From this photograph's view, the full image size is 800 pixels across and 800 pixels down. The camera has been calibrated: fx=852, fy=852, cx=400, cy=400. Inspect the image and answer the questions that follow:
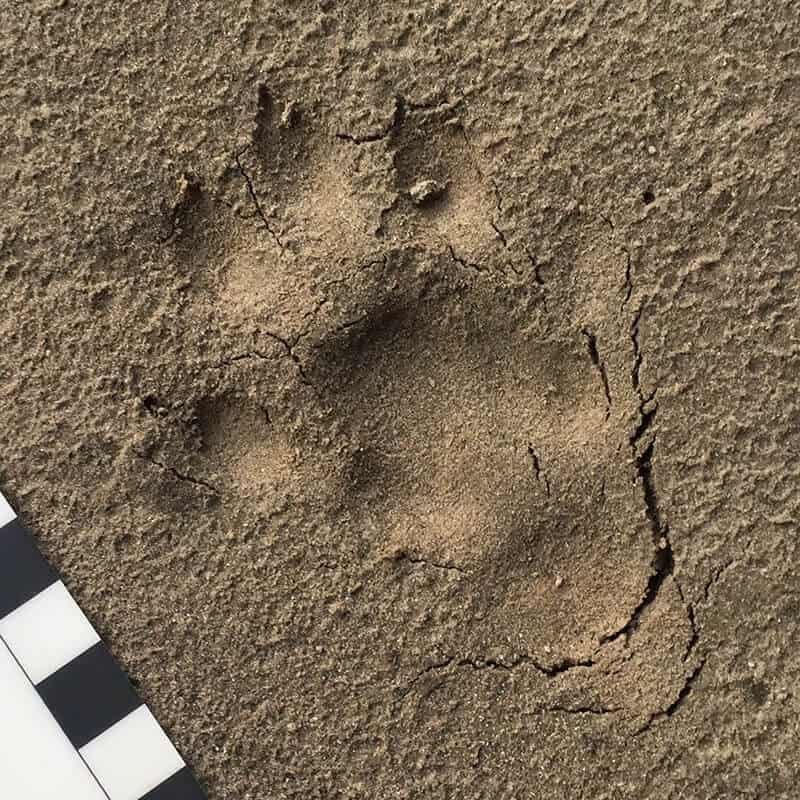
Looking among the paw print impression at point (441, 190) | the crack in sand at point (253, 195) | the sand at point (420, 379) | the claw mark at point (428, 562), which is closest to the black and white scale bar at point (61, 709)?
the sand at point (420, 379)

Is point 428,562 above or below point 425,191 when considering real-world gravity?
below

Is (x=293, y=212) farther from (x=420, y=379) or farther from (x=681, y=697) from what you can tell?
(x=681, y=697)

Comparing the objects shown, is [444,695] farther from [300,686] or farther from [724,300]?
[724,300]

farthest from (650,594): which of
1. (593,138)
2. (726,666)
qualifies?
(593,138)

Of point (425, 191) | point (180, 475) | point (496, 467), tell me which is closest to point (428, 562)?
point (496, 467)

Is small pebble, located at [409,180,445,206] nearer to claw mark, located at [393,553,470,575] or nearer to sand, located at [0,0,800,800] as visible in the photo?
sand, located at [0,0,800,800]

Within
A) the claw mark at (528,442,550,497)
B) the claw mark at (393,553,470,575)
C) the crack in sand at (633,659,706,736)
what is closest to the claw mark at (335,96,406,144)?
the claw mark at (528,442,550,497)

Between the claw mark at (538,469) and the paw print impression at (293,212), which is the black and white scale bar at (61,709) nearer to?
the paw print impression at (293,212)
